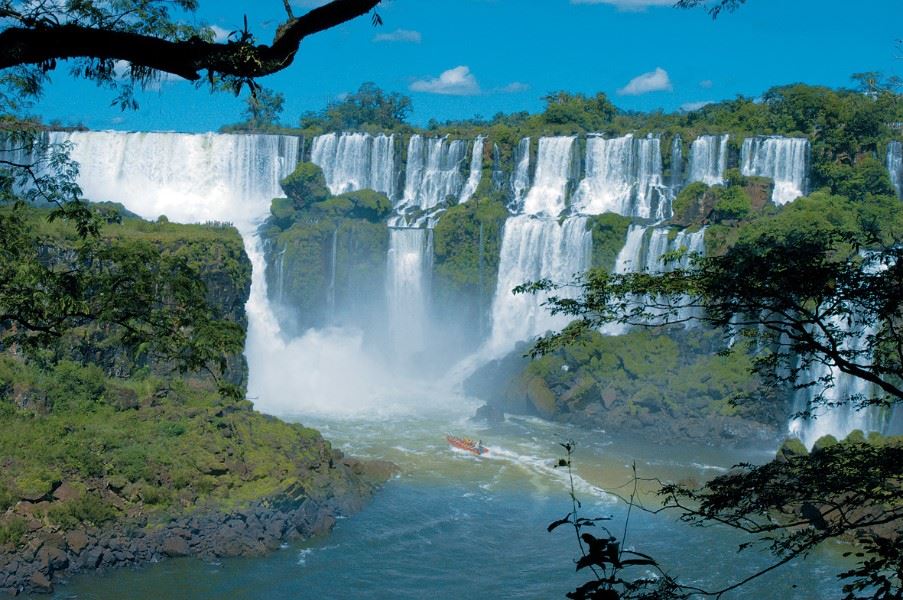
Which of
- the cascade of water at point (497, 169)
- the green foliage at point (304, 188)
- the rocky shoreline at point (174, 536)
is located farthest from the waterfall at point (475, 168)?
the rocky shoreline at point (174, 536)

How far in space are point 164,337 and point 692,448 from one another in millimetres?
17116

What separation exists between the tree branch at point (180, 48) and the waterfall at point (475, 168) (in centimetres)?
2829

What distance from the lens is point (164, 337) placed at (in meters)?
6.75

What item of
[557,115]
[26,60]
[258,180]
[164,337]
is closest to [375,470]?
[164,337]

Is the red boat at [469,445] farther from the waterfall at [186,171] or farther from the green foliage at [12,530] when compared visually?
the waterfall at [186,171]

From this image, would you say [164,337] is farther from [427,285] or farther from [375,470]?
[427,285]

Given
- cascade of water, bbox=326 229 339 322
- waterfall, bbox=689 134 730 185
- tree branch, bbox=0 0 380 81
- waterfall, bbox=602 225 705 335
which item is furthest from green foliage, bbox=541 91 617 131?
tree branch, bbox=0 0 380 81

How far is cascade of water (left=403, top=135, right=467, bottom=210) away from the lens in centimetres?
3312

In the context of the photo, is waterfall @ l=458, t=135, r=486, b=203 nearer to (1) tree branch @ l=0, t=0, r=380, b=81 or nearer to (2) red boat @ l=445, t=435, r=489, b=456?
(2) red boat @ l=445, t=435, r=489, b=456

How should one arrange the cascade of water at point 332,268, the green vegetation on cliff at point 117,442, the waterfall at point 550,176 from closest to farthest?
the green vegetation on cliff at point 117,442, the cascade of water at point 332,268, the waterfall at point 550,176

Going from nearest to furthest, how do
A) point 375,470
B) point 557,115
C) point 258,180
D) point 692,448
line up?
1. point 375,470
2. point 692,448
3. point 258,180
4. point 557,115

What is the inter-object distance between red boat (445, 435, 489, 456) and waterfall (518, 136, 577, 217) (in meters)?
12.3

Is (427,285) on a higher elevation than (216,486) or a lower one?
higher

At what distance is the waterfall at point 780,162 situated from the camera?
2980cm
